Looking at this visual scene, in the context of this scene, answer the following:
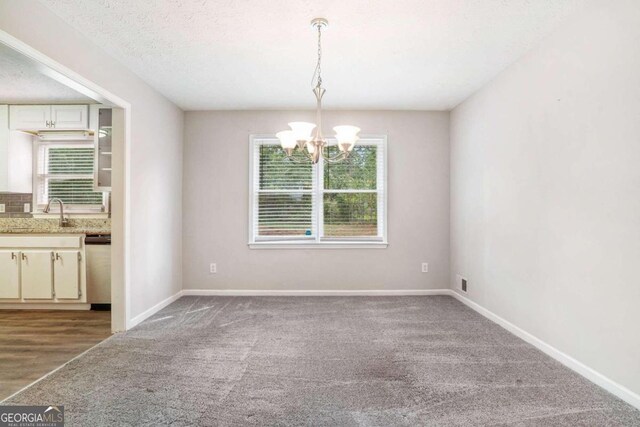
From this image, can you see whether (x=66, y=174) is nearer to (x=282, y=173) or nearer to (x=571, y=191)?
(x=282, y=173)

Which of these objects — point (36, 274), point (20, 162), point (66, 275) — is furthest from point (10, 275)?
point (20, 162)

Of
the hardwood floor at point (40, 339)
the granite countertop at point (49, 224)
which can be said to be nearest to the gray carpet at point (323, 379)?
the hardwood floor at point (40, 339)

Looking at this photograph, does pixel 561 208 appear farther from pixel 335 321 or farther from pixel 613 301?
pixel 335 321

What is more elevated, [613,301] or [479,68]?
[479,68]

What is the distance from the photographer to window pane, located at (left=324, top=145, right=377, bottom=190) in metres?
4.55

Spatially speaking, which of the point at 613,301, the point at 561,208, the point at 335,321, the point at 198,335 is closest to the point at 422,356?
the point at 335,321

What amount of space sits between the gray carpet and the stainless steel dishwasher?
958 mm

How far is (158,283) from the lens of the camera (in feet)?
12.6

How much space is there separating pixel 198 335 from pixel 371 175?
2905 mm

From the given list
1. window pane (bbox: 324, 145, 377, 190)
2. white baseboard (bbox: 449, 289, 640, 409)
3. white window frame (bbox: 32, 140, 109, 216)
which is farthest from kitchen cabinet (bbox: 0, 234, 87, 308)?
white baseboard (bbox: 449, 289, 640, 409)

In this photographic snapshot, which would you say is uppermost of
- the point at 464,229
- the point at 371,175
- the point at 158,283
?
the point at 371,175

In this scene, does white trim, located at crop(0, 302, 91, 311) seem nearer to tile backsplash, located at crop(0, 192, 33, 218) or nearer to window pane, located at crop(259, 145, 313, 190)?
tile backsplash, located at crop(0, 192, 33, 218)

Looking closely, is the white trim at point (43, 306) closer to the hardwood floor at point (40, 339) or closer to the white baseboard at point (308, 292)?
the hardwood floor at point (40, 339)

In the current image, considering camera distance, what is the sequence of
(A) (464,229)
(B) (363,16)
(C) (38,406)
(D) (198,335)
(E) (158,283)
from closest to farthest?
(C) (38,406) → (B) (363,16) → (D) (198,335) → (E) (158,283) → (A) (464,229)
